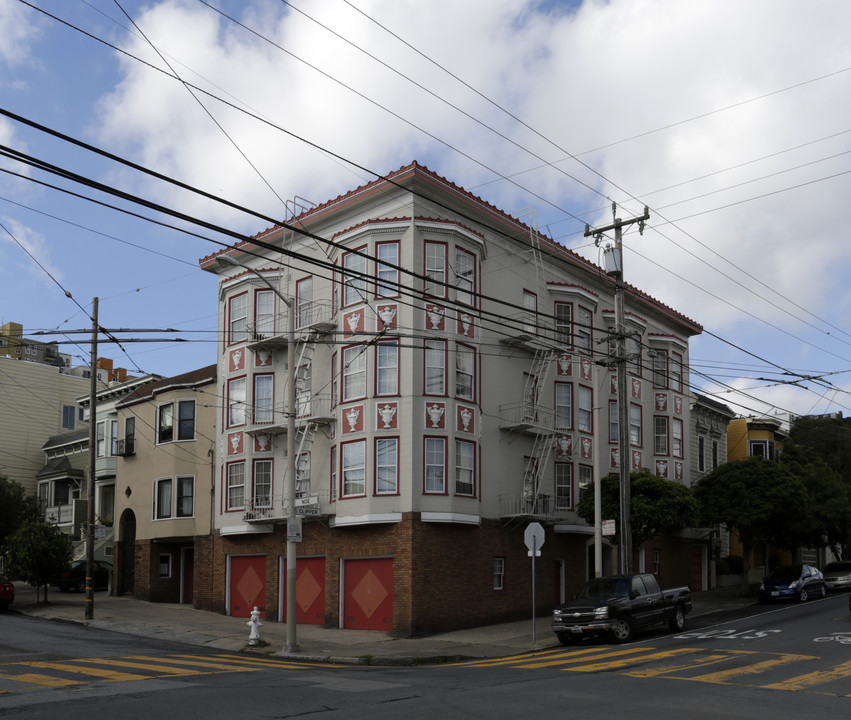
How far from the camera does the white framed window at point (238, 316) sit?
33916 mm

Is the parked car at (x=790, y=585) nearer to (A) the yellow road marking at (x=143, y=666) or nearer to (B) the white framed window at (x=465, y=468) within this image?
(B) the white framed window at (x=465, y=468)

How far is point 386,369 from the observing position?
28625 mm

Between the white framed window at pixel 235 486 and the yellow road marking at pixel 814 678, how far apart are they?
21.6 m

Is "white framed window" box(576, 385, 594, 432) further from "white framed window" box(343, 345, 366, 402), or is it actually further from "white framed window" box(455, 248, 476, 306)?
"white framed window" box(343, 345, 366, 402)

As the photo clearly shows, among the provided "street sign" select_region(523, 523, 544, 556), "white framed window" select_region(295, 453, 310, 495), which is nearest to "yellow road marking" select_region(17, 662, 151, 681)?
"street sign" select_region(523, 523, 544, 556)

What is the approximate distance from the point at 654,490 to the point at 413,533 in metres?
9.29

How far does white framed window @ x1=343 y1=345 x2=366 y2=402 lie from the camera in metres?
29.0

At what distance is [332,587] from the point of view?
2927 cm

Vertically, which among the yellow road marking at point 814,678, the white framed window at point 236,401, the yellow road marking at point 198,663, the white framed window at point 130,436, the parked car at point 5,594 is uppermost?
the white framed window at point 236,401

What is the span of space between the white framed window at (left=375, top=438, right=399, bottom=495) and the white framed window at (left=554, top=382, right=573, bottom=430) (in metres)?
8.54

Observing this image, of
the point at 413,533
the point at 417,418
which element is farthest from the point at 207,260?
the point at 413,533

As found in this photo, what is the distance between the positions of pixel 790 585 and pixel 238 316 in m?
22.7

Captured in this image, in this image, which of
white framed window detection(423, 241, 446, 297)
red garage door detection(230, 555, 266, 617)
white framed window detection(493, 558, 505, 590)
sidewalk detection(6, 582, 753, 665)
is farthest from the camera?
red garage door detection(230, 555, 266, 617)

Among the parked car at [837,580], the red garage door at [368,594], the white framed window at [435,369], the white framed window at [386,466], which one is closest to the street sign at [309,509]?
the red garage door at [368,594]
